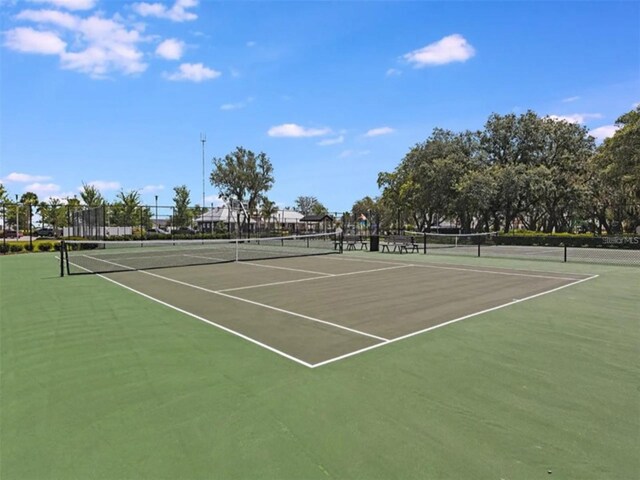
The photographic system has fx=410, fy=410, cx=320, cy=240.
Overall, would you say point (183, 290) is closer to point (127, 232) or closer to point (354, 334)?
point (354, 334)

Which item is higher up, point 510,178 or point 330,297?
point 510,178

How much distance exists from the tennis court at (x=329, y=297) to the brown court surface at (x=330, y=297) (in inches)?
0.7

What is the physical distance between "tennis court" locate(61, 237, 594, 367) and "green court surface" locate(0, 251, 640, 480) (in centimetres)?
7

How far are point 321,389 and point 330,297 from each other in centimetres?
516

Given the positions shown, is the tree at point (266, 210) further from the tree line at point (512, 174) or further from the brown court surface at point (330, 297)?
the brown court surface at point (330, 297)

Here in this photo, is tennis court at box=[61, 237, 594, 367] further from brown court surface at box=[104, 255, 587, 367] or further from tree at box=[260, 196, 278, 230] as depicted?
tree at box=[260, 196, 278, 230]

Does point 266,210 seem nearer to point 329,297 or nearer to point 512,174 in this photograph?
point 512,174

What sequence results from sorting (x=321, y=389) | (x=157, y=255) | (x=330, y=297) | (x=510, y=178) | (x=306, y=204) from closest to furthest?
(x=321, y=389) < (x=330, y=297) < (x=157, y=255) < (x=510, y=178) < (x=306, y=204)

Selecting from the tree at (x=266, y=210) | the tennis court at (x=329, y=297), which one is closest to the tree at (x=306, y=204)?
the tree at (x=266, y=210)

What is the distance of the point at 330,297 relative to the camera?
9203 mm

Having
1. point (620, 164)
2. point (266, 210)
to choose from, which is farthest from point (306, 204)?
point (620, 164)

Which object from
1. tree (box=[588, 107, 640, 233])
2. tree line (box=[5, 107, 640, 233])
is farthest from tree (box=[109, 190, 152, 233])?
tree (box=[588, 107, 640, 233])

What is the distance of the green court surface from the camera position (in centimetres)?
285

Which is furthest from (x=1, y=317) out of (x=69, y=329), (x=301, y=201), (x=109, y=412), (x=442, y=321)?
(x=301, y=201)
